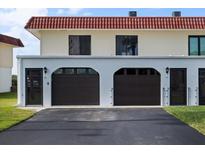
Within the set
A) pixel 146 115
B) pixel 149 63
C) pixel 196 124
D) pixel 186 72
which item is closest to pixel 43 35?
pixel 149 63

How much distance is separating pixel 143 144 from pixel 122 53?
60.4 ft

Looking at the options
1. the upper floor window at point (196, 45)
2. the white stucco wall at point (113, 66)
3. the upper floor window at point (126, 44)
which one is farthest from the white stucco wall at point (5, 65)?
the upper floor window at point (196, 45)

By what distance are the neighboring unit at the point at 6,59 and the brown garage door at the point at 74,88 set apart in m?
18.6

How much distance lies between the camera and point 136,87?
27.5 meters

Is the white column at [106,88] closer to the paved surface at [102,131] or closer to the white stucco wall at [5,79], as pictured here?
the paved surface at [102,131]

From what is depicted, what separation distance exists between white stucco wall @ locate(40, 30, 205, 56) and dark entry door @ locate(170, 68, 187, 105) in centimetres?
314

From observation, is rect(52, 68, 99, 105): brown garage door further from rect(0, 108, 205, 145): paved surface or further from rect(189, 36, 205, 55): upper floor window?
rect(189, 36, 205, 55): upper floor window

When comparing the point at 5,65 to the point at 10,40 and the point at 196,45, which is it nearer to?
the point at 10,40

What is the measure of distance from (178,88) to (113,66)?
4.22 metres

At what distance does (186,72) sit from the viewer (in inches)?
1083

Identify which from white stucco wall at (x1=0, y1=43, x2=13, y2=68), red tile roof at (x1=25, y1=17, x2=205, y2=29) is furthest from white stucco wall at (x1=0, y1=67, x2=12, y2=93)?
red tile roof at (x1=25, y1=17, x2=205, y2=29)

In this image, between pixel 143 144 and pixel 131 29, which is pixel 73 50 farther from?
pixel 143 144

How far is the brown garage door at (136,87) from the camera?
27469 mm

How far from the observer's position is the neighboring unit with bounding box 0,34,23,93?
45.8 metres
